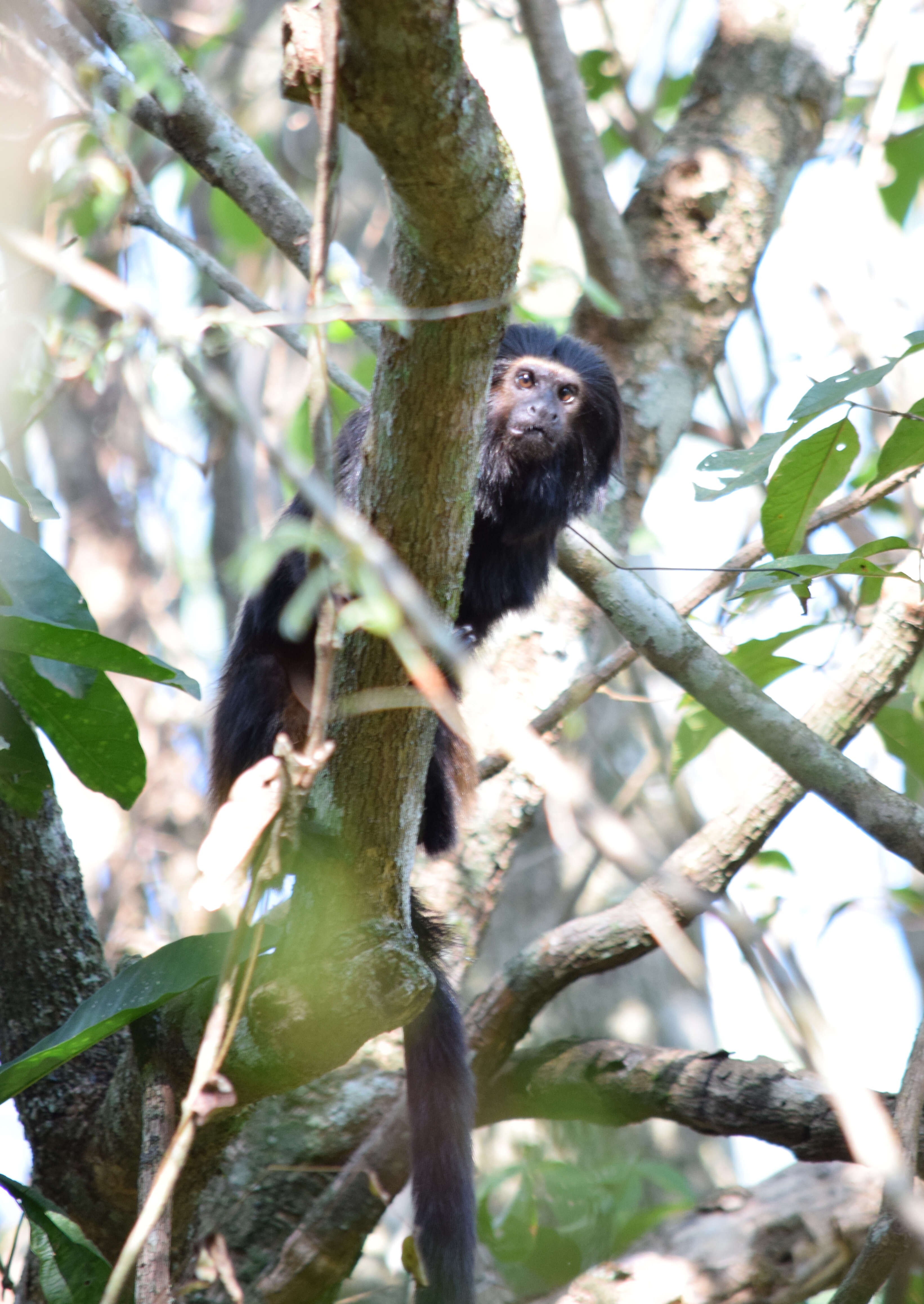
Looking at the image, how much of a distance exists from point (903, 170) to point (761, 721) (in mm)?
2879

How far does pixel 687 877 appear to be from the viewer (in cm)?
269

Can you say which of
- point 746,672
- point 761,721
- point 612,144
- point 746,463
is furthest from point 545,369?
point 612,144

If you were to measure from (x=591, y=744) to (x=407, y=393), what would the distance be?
412cm

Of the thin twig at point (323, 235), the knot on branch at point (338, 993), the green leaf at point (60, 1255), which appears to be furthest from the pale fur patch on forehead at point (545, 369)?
the green leaf at point (60, 1255)

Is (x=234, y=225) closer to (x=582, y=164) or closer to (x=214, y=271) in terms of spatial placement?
(x=582, y=164)

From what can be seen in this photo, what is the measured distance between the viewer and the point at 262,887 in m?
1.36

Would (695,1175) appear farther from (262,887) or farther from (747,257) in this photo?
(262,887)

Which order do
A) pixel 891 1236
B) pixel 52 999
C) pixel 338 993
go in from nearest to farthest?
1. pixel 338 993
2. pixel 891 1236
3. pixel 52 999

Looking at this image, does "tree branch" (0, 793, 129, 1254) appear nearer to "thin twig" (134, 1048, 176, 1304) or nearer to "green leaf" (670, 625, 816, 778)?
"thin twig" (134, 1048, 176, 1304)

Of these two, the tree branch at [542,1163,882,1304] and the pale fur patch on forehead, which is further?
the pale fur patch on forehead

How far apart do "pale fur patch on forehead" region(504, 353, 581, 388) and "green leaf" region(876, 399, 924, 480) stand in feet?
4.25

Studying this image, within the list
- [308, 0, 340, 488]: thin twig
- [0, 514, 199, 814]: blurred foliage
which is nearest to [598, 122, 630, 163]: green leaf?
[0, 514, 199, 814]: blurred foliage

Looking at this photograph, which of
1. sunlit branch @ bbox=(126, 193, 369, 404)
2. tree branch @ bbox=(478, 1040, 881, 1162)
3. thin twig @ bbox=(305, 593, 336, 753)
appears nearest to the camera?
thin twig @ bbox=(305, 593, 336, 753)

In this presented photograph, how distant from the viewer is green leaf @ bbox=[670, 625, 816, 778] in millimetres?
2668
